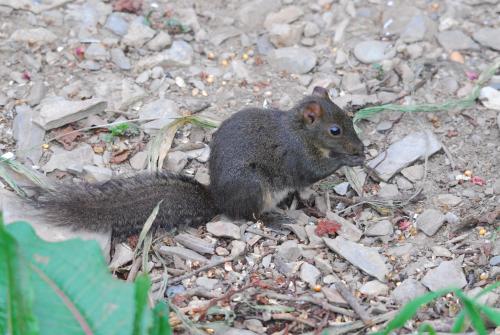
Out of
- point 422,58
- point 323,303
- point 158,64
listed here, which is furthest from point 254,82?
point 323,303

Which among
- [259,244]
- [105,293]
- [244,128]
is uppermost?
[105,293]

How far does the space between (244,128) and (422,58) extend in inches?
77.3

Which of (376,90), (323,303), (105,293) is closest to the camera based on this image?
(105,293)

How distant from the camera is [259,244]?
183 inches

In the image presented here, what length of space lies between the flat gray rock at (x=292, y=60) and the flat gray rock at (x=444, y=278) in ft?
7.50

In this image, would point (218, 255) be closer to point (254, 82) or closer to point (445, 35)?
point (254, 82)

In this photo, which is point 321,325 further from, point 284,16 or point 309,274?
point 284,16

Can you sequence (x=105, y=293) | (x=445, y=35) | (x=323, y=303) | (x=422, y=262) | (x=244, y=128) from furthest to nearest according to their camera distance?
(x=445, y=35)
(x=244, y=128)
(x=422, y=262)
(x=323, y=303)
(x=105, y=293)

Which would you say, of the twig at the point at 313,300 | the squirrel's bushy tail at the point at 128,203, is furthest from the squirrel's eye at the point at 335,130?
the twig at the point at 313,300

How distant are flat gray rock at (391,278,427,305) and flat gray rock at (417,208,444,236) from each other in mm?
596

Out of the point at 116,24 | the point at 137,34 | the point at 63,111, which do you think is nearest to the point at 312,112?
the point at 63,111

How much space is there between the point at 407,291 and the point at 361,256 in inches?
15.2

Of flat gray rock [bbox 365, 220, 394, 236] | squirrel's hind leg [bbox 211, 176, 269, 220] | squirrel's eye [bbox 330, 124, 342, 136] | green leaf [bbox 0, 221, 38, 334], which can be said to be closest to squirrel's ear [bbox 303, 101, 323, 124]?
squirrel's eye [bbox 330, 124, 342, 136]

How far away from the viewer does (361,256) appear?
441cm
